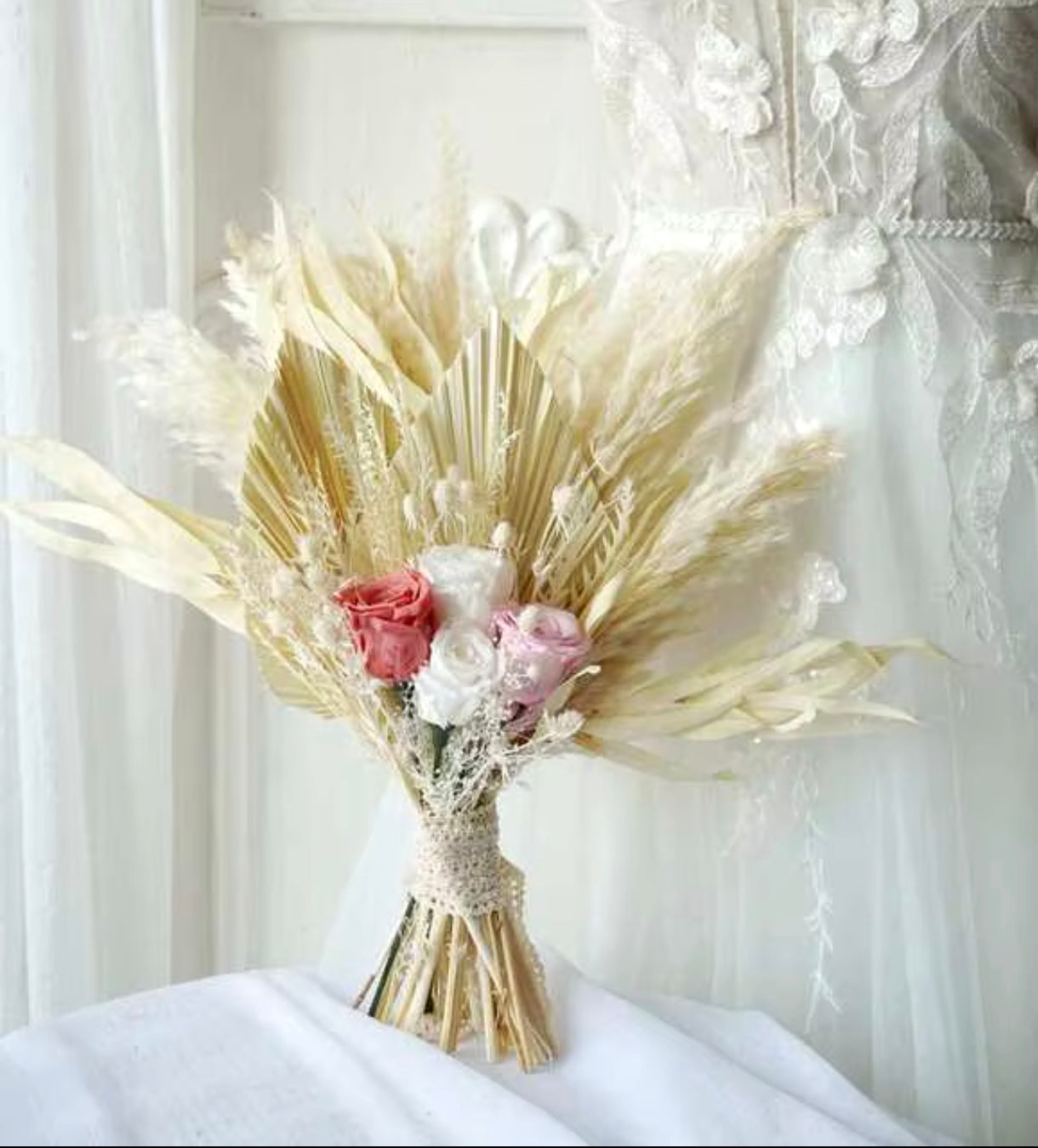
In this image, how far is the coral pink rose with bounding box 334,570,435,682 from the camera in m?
0.82

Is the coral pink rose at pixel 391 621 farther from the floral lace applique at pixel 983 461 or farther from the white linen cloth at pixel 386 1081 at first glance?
the floral lace applique at pixel 983 461

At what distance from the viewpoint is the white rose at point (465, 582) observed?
33.4 inches

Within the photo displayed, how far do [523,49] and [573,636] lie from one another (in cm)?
66

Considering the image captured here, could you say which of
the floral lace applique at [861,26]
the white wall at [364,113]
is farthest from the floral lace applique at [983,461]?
the white wall at [364,113]

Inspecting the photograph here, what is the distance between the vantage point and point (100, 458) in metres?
1.21

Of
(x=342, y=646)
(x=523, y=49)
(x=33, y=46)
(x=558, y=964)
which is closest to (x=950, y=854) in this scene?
(x=558, y=964)

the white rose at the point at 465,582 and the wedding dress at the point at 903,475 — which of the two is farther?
the wedding dress at the point at 903,475

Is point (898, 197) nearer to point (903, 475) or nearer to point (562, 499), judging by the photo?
point (903, 475)

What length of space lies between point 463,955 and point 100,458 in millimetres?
561

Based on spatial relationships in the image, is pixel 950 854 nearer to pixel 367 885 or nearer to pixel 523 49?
pixel 367 885

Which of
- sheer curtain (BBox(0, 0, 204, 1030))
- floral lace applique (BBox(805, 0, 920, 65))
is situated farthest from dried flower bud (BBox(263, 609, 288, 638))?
floral lace applique (BBox(805, 0, 920, 65))

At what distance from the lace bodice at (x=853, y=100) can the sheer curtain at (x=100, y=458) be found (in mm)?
436

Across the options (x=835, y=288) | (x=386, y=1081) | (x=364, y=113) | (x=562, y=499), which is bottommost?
(x=386, y=1081)

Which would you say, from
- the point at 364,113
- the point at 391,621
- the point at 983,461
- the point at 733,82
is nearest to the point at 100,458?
the point at 364,113
